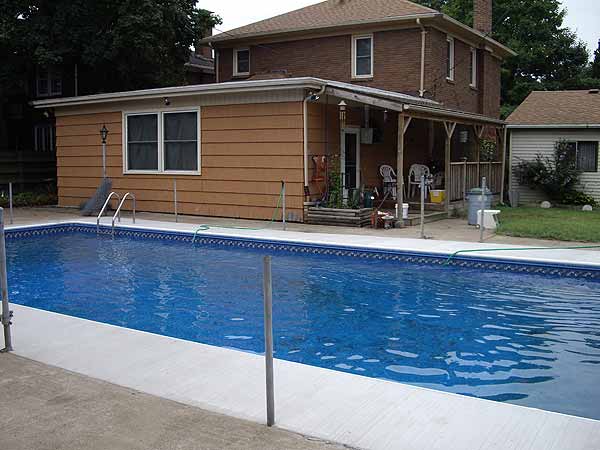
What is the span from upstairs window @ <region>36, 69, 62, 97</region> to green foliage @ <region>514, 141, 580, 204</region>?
17.8 meters

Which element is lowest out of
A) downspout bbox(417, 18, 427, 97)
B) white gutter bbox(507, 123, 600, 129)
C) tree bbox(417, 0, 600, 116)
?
white gutter bbox(507, 123, 600, 129)

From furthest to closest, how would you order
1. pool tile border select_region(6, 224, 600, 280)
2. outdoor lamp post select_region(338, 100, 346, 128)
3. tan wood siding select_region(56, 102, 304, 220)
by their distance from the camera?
1. tan wood siding select_region(56, 102, 304, 220)
2. outdoor lamp post select_region(338, 100, 346, 128)
3. pool tile border select_region(6, 224, 600, 280)

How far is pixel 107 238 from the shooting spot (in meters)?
13.4

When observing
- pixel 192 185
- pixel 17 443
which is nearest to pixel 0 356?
pixel 17 443

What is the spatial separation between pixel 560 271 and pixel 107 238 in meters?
8.56

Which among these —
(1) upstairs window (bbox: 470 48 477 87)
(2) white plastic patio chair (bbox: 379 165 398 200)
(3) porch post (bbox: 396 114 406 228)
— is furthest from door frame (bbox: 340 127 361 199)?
(1) upstairs window (bbox: 470 48 477 87)

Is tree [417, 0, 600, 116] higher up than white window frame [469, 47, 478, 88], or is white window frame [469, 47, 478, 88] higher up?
tree [417, 0, 600, 116]

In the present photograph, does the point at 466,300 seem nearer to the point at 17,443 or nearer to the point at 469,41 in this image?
the point at 17,443

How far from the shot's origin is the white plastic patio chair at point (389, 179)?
1656 cm

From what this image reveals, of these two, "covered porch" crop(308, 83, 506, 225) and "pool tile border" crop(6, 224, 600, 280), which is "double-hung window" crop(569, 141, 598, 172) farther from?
"pool tile border" crop(6, 224, 600, 280)

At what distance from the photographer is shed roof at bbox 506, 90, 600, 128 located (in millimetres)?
19917

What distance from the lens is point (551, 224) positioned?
1376 centimetres

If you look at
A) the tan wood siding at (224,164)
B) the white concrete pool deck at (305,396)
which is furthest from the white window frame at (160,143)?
the white concrete pool deck at (305,396)

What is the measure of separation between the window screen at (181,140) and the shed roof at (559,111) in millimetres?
10090
